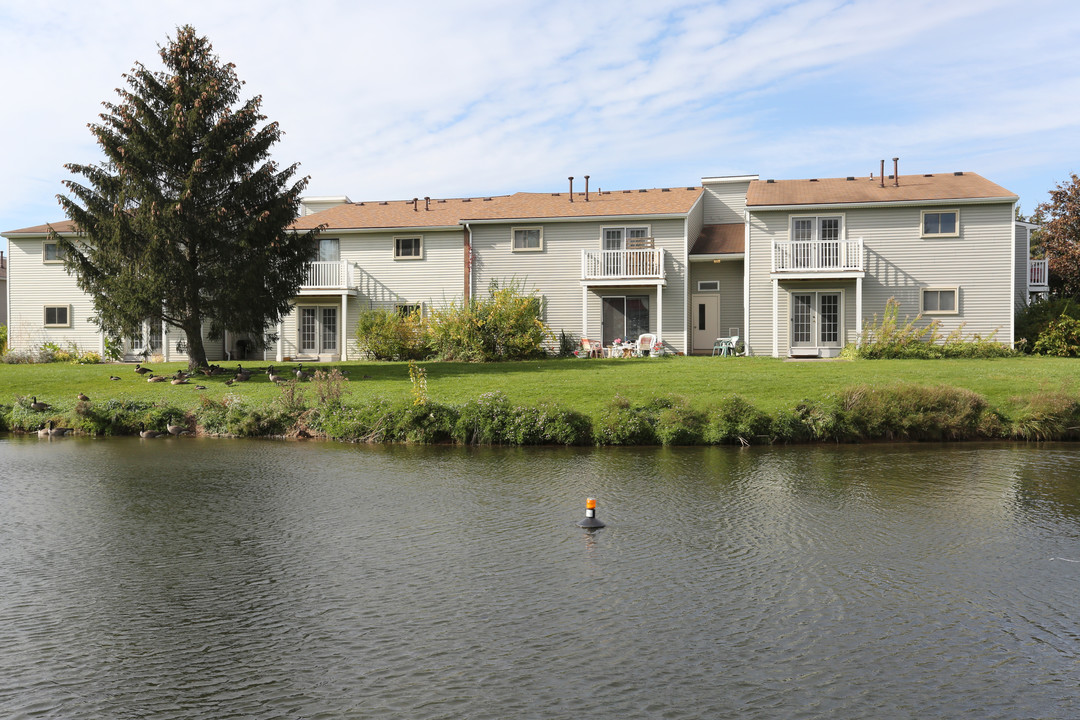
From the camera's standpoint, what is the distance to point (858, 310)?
2934 centimetres

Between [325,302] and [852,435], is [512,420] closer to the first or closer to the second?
[852,435]

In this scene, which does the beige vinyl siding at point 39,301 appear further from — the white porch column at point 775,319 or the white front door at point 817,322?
the white front door at point 817,322

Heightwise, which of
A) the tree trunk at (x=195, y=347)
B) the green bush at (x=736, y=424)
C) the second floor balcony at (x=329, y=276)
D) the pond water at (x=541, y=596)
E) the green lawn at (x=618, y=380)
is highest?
the second floor balcony at (x=329, y=276)

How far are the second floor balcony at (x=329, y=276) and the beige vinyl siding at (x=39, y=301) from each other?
9.58 meters

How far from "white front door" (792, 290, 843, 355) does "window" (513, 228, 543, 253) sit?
9630 mm

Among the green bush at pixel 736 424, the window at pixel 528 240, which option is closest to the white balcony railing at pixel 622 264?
the window at pixel 528 240

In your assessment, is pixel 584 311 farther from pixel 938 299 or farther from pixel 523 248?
pixel 938 299

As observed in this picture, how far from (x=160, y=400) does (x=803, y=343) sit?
21085mm

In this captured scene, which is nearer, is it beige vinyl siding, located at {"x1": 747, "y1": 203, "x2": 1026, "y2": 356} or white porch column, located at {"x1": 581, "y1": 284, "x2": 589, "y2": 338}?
beige vinyl siding, located at {"x1": 747, "y1": 203, "x2": 1026, "y2": 356}

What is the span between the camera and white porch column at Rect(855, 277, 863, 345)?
2905 cm

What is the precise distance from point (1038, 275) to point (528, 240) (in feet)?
65.7

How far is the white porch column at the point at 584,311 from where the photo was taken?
3130 cm

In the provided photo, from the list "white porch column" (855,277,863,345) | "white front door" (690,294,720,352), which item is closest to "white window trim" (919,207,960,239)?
"white porch column" (855,277,863,345)

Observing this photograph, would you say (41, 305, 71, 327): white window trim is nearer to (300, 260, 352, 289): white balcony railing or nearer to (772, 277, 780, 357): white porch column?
(300, 260, 352, 289): white balcony railing
